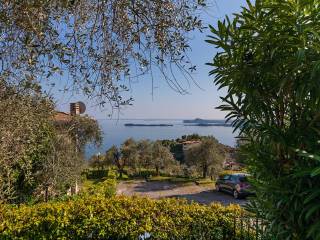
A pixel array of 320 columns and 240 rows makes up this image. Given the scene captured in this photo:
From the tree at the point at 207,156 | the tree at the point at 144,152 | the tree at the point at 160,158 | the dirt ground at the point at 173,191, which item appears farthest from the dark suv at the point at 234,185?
the tree at the point at 144,152

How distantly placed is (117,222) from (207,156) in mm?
20015

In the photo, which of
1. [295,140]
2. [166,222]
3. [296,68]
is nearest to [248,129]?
[295,140]

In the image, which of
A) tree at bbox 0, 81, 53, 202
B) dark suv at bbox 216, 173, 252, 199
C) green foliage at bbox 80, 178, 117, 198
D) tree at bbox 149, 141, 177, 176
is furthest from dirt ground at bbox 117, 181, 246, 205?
tree at bbox 0, 81, 53, 202

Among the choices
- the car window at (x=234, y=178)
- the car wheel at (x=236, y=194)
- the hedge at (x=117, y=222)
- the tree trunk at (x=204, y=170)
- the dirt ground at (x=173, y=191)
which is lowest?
the dirt ground at (x=173, y=191)

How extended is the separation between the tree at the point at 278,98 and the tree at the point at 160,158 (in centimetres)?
2603

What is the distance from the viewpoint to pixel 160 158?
1142 inches

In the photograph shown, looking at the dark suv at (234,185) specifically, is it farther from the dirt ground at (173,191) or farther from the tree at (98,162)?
the tree at (98,162)

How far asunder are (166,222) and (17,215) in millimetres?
2532

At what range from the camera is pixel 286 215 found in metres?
2.74

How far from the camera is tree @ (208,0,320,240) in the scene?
2.48 meters

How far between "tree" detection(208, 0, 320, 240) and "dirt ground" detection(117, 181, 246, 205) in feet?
49.8

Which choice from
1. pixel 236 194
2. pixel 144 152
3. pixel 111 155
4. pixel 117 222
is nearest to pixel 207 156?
pixel 144 152

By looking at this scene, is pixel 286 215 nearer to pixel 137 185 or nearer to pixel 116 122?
pixel 116 122

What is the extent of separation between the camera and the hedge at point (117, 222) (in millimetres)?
6105
